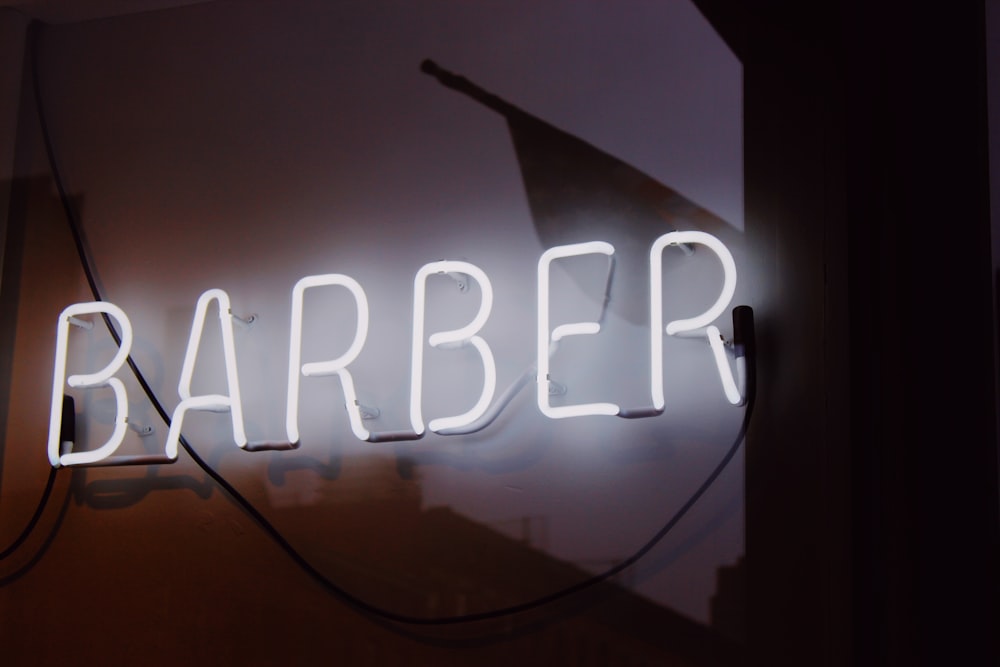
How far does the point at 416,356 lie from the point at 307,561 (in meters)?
0.68

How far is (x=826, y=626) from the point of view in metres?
2.26

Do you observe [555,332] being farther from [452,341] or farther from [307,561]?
[307,561]

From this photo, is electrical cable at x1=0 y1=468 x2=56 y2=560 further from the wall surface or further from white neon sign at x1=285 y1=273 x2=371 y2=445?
white neon sign at x1=285 y1=273 x2=371 y2=445

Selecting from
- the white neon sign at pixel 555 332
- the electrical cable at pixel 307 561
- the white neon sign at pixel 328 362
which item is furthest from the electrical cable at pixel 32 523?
the white neon sign at pixel 555 332

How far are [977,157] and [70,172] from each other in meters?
2.84

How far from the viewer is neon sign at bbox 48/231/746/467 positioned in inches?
96.1

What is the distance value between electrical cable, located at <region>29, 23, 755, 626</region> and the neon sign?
0.10 m

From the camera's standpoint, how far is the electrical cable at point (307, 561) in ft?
8.11

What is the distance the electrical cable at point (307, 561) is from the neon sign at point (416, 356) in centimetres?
10

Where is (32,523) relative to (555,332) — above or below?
below

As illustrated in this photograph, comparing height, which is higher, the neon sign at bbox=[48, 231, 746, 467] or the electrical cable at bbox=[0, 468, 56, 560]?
the neon sign at bbox=[48, 231, 746, 467]

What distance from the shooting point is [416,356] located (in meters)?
2.63

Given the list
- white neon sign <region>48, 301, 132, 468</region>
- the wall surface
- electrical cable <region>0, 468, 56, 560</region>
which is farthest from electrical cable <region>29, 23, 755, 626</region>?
electrical cable <region>0, 468, 56, 560</region>

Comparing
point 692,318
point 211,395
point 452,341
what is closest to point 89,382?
point 211,395
